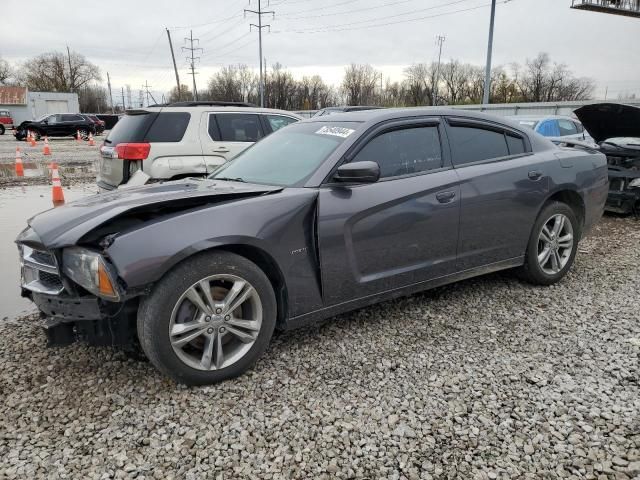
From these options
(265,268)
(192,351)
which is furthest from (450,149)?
(192,351)

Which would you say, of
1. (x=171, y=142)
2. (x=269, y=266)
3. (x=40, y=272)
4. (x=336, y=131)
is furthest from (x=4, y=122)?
(x=269, y=266)

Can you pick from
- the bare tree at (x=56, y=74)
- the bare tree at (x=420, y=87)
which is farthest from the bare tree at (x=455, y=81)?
the bare tree at (x=56, y=74)

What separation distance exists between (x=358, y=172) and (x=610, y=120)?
6.40 m

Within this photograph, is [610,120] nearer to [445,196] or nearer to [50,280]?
[445,196]

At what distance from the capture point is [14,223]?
24.7 ft

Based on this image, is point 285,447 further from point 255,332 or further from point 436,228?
point 436,228

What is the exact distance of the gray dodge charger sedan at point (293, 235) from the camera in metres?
2.65

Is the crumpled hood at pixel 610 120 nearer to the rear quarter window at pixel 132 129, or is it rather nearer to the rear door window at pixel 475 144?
the rear door window at pixel 475 144

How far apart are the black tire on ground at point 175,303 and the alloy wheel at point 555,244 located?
9.06ft

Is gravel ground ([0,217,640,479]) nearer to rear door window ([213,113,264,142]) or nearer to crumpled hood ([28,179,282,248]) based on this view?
crumpled hood ([28,179,282,248])

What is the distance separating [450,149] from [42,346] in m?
3.36

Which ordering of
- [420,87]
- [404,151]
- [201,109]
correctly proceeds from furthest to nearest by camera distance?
[420,87]
[201,109]
[404,151]

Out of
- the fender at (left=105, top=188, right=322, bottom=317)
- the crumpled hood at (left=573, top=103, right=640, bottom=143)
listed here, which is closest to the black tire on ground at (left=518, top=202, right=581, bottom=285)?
the fender at (left=105, top=188, right=322, bottom=317)

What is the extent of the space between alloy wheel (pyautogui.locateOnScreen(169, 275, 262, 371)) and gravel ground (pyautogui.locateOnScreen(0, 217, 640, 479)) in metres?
0.20
